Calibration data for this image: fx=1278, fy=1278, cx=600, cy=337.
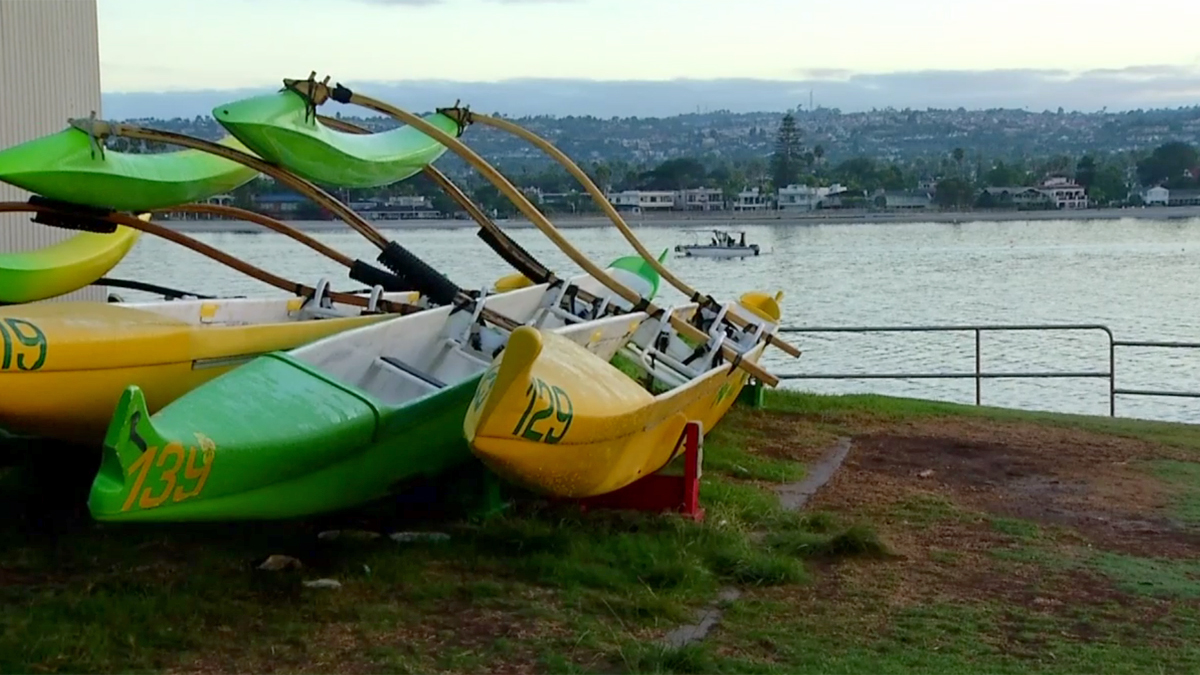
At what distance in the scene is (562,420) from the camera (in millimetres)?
5160

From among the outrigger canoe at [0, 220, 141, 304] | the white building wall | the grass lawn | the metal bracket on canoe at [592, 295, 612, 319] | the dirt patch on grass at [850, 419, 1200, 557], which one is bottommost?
the dirt patch on grass at [850, 419, 1200, 557]

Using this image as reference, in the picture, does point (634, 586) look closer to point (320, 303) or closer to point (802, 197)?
point (320, 303)

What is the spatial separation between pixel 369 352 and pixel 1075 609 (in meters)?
3.74

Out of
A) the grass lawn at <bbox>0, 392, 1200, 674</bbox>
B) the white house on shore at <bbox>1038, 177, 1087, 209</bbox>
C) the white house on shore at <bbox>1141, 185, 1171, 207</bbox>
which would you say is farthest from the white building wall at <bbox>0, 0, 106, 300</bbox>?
the white house on shore at <bbox>1141, 185, 1171, 207</bbox>

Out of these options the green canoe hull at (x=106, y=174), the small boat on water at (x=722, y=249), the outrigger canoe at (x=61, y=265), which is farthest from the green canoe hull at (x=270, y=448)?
the small boat on water at (x=722, y=249)

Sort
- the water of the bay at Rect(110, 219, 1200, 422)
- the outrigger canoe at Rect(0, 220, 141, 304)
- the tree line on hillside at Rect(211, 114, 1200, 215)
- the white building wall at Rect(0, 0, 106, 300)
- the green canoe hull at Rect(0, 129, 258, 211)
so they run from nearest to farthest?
the green canoe hull at Rect(0, 129, 258, 211) < the outrigger canoe at Rect(0, 220, 141, 304) < the white building wall at Rect(0, 0, 106, 300) < the water of the bay at Rect(110, 219, 1200, 422) < the tree line on hillside at Rect(211, 114, 1200, 215)

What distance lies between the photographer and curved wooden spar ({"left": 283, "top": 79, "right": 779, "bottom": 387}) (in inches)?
272

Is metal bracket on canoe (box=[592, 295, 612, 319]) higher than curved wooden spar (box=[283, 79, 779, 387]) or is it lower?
lower

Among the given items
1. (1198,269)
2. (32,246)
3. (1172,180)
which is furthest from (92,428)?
(1172,180)

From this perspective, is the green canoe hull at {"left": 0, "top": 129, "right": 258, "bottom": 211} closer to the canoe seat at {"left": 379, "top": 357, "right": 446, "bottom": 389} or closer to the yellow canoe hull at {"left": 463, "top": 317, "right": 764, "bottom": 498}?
the canoe seat at {"left": 379, "top": 357, "right": 446, "bottom": 389}

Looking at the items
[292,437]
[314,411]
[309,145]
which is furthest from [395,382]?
[292,437]

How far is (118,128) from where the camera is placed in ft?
21.5

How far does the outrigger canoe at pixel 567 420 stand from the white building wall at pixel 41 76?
593 cm

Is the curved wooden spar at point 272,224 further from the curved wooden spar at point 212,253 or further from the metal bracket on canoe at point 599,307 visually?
the metal bracket on canoe at point 599,307
